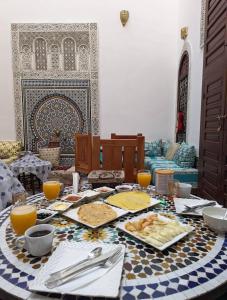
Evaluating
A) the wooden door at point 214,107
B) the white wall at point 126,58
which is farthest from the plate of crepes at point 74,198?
the white wall at point 126,58

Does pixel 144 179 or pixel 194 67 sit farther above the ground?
pixel 194 67

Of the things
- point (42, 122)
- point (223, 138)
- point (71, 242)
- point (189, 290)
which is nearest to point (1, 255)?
point (71, 242)

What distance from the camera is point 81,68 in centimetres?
522

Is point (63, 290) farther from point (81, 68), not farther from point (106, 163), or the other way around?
point (81, 68)

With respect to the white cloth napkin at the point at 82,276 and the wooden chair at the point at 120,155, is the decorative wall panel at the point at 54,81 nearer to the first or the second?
the wooden chair at the point at 120,155

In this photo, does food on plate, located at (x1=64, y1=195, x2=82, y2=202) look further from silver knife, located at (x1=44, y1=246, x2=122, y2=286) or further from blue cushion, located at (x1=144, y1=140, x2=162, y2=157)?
blue cushion, located at (x1=144, y1=140, x2=162, y2=157)

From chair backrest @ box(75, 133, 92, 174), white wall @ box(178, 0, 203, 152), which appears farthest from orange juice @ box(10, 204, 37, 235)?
white wall @ box(178, 0, 203, 152)

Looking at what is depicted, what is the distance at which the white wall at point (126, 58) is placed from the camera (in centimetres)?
504

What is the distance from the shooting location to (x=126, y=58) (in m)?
5.20

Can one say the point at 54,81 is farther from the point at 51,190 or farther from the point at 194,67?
the point at 51,190

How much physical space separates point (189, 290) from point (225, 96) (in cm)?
197

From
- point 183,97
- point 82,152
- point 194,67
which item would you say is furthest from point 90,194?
point 183,97

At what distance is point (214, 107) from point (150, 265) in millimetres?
2131

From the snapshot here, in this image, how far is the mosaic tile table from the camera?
586 millimetres
